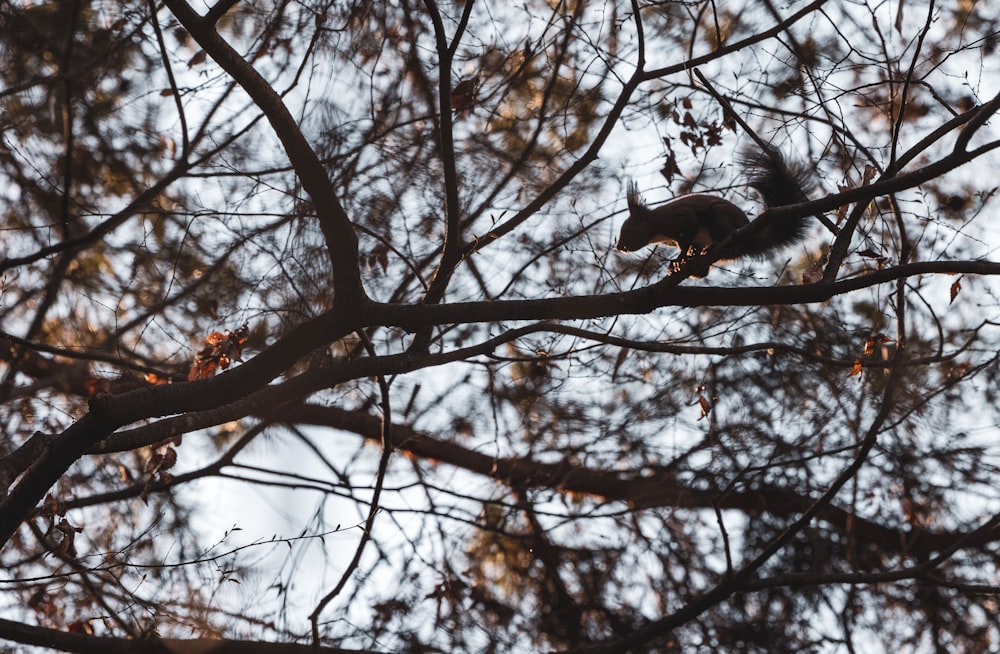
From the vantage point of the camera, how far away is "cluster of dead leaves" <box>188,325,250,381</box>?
3.81 metres

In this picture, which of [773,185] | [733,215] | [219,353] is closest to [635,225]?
[733,215]

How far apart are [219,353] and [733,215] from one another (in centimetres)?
222

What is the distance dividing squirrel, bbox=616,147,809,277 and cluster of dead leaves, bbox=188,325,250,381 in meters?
1.79

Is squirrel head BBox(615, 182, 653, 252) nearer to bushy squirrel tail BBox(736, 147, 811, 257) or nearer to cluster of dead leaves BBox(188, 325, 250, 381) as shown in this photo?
bushy squirrel tail BBox(736, 147, 811, 257)

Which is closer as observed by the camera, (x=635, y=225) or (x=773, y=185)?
(x=773, y=185)

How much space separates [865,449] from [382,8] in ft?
Answer: 9.64

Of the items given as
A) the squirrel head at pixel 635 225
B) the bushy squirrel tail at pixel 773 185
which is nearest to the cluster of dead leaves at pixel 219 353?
the squirrel head at pixel 635 225

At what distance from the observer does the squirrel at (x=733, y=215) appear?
147 inches

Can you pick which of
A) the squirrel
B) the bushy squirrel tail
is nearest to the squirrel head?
the squirrel

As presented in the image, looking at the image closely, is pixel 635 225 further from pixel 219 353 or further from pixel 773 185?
pixel 219 353

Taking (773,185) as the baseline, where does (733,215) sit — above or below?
below

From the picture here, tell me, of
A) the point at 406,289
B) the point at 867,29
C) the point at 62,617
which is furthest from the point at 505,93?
the point at 62,617

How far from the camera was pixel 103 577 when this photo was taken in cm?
384

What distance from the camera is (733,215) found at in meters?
3.77
